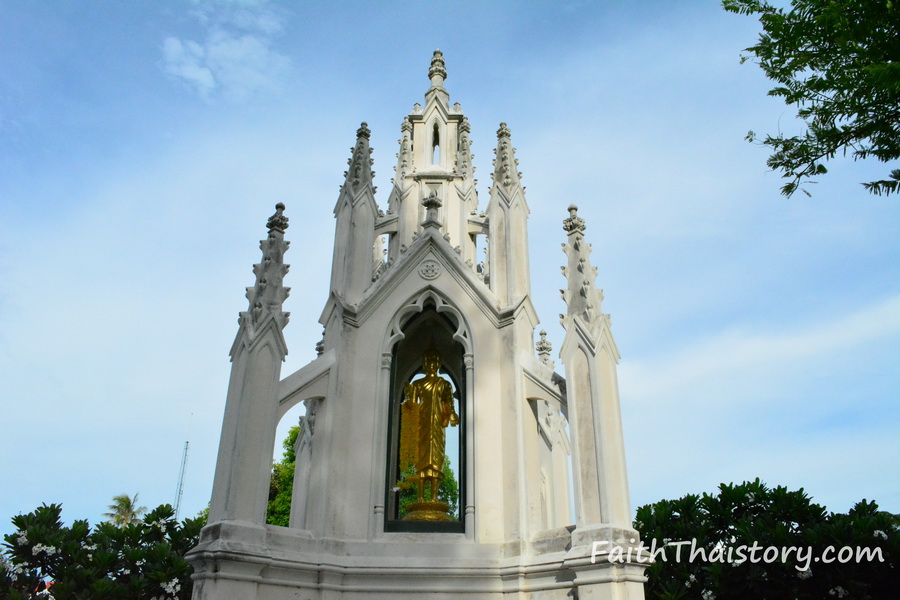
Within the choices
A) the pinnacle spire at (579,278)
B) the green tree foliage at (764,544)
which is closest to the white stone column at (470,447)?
the pinnacle spire at (579,278)

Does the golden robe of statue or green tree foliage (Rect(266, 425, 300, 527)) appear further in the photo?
green tree foliage (Rect(266, 425, 300, 527))

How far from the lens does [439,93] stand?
14.0m

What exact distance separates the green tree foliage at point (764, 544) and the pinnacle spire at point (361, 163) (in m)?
7.54

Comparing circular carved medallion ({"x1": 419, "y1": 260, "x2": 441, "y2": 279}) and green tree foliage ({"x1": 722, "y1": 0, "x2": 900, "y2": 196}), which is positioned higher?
green tree foliage ({"x1": 722, "y1": 0, "x2": 900, "y2": 196})

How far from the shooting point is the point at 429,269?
10.7 metres

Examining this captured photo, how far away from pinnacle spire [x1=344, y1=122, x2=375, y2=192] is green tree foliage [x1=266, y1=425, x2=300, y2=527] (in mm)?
17960

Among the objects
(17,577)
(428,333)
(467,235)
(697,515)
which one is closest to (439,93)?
(467,235)

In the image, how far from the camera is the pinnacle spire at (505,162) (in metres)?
11.5

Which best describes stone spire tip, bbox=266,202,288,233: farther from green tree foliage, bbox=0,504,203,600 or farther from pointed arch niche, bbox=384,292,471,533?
green tree foliage, bbox=0,504,203,600

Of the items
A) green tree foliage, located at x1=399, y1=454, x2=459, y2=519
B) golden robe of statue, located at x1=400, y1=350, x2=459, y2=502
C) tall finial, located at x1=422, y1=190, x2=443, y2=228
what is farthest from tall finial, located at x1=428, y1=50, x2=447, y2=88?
green tree foliage, located at x1=399, y1=454, x2=459, y2=519

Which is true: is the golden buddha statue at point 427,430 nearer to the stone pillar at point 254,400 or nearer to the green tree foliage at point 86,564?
the stone pillar at point 254,400

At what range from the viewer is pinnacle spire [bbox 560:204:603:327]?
372 inches

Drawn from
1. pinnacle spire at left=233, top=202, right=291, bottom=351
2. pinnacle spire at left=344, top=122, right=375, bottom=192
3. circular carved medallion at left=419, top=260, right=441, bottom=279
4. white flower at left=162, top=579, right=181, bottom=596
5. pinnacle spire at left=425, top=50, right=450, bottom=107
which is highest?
pinnacle spire at left=425, top=50, right=450, bottom=107

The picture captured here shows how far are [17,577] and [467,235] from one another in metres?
11.2
